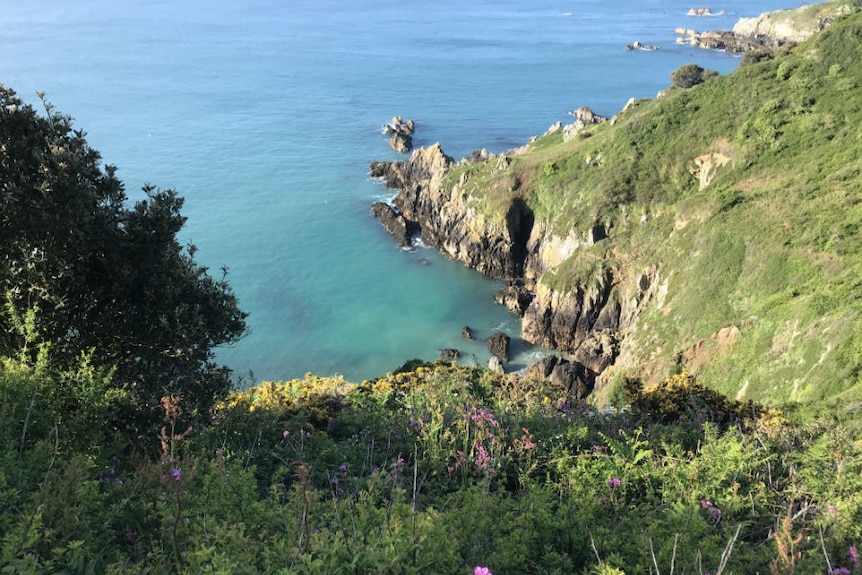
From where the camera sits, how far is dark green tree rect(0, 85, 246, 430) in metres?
12.0

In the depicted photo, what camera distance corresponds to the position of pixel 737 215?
38062mm

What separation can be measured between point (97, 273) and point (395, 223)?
5364cm

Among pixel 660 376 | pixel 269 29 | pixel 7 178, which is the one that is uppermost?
pixel 269 29

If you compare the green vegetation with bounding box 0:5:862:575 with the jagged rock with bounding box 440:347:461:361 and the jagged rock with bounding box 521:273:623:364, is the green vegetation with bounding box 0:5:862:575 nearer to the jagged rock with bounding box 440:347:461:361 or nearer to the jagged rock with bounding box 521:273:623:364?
the jagged rock with bounding box 521:273:623:364

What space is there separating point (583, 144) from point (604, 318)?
26.6 m

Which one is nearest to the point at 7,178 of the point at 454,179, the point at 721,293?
the point at 721,293

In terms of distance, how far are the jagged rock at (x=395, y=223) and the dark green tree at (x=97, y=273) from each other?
50486mm

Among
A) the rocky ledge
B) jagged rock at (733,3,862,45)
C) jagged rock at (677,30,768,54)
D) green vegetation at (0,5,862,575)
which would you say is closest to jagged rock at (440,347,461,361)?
the rocky ledge

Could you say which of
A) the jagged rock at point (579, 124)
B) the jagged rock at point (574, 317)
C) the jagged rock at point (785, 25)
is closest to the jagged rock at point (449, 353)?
the jagged rock at point (574, 317)

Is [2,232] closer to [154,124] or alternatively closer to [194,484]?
[194,484]

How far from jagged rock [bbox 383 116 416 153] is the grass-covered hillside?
23642mm

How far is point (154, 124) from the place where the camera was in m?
99.3

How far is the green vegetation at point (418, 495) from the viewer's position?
504cm

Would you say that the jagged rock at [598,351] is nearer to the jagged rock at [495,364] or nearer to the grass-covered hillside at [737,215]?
the grass-covered hillside at [737,215]
